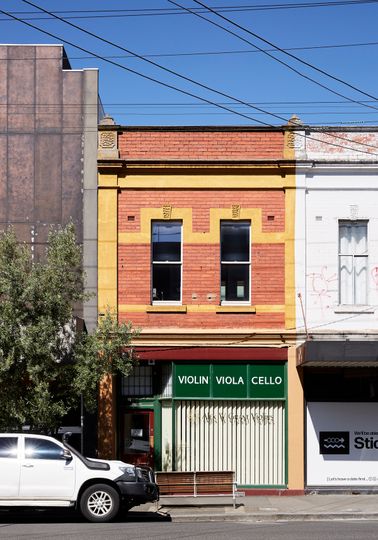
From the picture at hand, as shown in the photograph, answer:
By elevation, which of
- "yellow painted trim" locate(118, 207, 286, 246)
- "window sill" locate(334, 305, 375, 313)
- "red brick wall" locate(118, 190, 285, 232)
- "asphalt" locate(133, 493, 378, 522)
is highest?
"red brick wall" locate(118, 190, 285, 232)

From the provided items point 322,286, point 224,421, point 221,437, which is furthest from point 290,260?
point 221,437

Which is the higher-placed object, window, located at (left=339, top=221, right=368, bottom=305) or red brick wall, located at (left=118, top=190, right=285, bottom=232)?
red brick wall, located at (left=118, top=190, right=285, bottom=232)

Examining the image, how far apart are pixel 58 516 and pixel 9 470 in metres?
1.93

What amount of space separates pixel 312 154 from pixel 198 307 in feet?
14.9

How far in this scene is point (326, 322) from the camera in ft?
73.0

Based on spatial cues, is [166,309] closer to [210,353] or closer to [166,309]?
[166,309]

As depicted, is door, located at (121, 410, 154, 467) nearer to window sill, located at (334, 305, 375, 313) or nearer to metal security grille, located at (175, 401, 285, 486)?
metal security grille, located at (175, 401, 285, 486)

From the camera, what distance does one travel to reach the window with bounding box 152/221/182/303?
22578 millimetres

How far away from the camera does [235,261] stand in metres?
22.6

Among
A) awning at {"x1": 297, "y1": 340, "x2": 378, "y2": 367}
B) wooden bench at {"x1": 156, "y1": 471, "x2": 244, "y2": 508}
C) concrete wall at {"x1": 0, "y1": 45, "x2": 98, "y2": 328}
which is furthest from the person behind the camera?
concrete wall at {"x1": 0, "y1": 45, "x2": 98, "y2": 328}

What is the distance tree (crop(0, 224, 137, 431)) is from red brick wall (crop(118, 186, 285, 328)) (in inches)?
106

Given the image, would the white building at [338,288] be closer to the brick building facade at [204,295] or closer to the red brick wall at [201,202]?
the brick building facade at [204,295]

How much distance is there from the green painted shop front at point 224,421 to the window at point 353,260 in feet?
8.09

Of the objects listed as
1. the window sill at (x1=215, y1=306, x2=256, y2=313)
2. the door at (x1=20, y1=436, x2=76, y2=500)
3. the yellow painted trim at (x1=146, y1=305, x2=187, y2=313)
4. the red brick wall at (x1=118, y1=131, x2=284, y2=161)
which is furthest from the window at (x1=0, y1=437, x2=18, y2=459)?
the red brick wall at (x1=118, y1=131, x2=284, y2=161)
